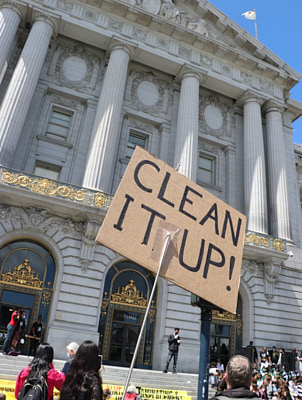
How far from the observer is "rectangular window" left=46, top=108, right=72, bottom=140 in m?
22.5

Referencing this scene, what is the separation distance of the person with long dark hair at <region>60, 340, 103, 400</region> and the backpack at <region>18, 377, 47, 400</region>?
69cm

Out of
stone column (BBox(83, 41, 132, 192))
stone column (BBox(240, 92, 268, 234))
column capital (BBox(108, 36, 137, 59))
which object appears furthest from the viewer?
column capital (BBox(108, 36, 137, 59))

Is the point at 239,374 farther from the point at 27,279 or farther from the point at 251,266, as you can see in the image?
the point at 251,266

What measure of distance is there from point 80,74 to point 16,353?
17.7 m

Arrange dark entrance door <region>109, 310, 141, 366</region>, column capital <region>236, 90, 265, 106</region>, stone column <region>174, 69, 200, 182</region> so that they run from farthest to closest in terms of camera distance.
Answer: column capital <region>236, 90, 265, 106</region> → stone column <region>174, 69, 200, 182</region> → dark entrance door <region>109, 310, 141, 366</region>

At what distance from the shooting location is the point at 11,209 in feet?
58.0

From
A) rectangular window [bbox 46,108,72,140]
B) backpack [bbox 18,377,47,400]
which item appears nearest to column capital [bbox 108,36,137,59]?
rectangular window [bbox 46,108,72,140]

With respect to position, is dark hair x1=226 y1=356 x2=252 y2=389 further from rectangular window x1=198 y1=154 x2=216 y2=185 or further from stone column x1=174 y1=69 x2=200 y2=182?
rectangular window x1=198 y1=154 x2=216 y2=185

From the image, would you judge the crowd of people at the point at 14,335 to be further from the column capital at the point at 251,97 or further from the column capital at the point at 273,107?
the column capital at the point at 273,107

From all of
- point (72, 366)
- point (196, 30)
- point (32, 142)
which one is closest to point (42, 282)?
point (32, 142)

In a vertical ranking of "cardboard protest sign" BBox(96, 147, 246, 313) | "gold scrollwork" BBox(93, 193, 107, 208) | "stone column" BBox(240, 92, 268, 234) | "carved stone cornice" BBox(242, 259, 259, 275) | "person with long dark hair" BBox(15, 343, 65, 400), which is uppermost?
"stone column" BBox(240, 92, 268, 234)

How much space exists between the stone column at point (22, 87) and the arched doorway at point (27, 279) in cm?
435

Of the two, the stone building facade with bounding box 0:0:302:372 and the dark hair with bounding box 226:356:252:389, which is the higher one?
the stone building facade with bounding box 0:0:302:372

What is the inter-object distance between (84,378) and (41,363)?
95 cm
